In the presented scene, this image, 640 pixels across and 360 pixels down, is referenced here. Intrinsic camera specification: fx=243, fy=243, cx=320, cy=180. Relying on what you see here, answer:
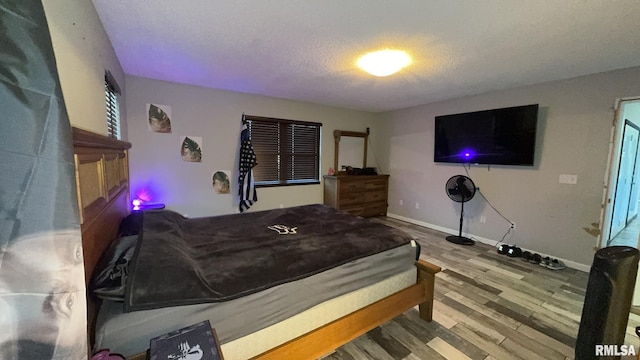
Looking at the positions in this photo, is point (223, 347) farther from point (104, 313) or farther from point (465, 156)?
point (465, 156)

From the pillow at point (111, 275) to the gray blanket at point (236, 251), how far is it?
53 mm

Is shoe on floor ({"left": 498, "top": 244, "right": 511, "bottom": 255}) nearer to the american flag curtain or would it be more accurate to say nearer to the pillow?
the american flag curtain

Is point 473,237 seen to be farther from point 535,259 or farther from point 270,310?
point 270,310

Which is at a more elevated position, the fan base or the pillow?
the pillow

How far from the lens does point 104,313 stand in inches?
42.9

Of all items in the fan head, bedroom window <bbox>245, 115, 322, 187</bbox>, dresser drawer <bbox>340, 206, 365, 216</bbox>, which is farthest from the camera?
Result: dresser drawer <bbox>340, 206, 365, 216</bbox>

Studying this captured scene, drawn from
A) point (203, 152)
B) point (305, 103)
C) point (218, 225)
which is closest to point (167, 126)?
point (203, 152)

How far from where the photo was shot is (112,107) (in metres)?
2.49

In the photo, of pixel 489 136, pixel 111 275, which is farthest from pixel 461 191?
pixel 111 275

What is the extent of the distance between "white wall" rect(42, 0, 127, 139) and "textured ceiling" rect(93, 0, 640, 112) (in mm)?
199

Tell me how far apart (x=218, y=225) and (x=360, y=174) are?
3385mm

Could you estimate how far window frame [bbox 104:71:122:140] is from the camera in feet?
7.40

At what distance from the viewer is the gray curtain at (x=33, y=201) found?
50 cm

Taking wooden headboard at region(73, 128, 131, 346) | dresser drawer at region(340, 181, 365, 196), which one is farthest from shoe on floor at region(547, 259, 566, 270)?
wooden headboard at region(73, 128, 131, 346)
